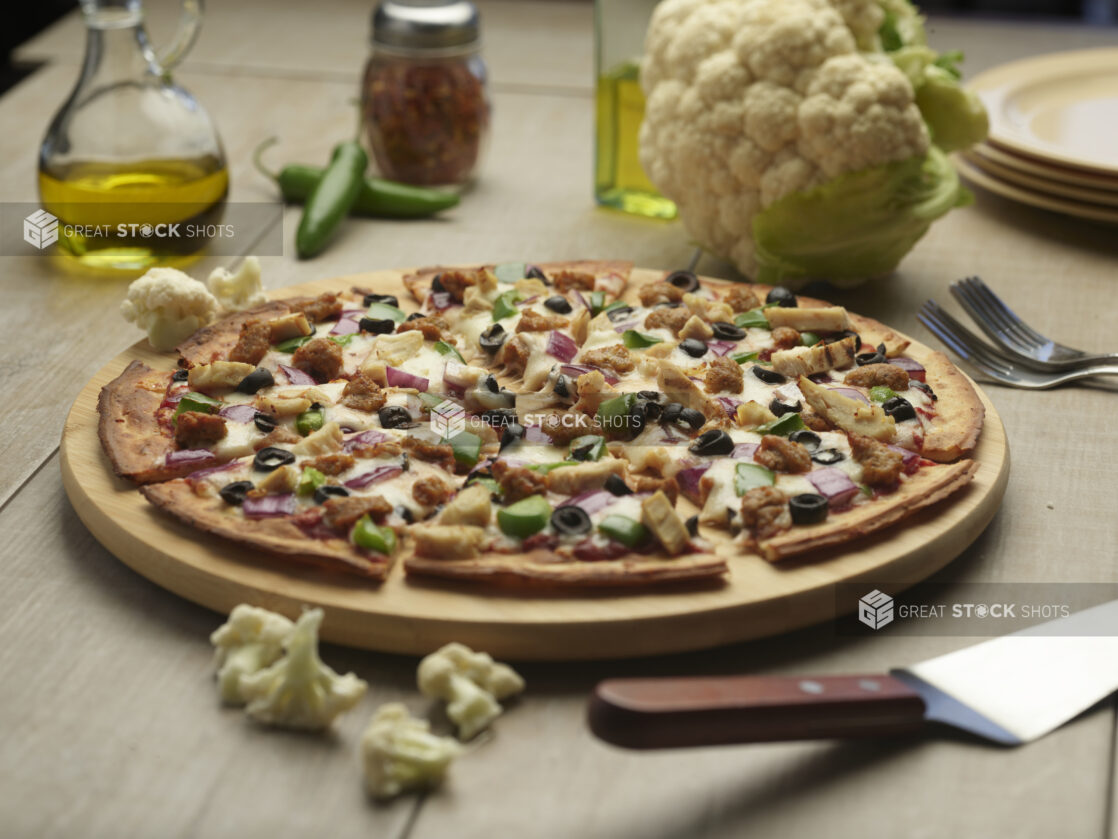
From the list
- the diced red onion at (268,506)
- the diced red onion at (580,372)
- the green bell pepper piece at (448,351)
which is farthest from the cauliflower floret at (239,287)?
the diced red onion at (268,506)

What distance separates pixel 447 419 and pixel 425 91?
196 cm

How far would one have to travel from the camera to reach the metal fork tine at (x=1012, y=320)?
359 centimetres

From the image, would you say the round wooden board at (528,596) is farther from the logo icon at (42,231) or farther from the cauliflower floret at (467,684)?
the logo icon at (42,231)

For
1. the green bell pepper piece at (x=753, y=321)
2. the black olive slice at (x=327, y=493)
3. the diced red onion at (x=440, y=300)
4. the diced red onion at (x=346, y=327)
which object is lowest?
the diced red onion at (x=440, y=300)

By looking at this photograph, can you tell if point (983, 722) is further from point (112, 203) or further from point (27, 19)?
point (27, 19)

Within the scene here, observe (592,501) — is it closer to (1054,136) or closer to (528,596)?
(528,596)

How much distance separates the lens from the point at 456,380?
3.06m

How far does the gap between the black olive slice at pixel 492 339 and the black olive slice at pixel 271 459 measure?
745 mm

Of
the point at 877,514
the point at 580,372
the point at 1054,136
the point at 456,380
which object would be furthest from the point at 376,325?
the point at 1054,136

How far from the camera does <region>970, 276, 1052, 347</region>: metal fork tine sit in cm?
359

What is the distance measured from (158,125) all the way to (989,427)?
2684 millimetres

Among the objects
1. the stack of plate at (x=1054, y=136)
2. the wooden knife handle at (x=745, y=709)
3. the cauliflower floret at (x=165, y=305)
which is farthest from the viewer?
the stack of plate at (x=1054, y=136)

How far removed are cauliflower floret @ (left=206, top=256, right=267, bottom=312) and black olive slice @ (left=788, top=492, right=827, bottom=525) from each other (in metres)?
1.71

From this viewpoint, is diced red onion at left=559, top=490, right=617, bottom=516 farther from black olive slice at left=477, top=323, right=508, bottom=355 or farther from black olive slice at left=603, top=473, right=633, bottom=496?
black olive slice at left=477, top=323, right=508, bottom=355
